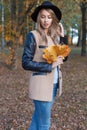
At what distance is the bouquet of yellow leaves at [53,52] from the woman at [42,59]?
5 cm

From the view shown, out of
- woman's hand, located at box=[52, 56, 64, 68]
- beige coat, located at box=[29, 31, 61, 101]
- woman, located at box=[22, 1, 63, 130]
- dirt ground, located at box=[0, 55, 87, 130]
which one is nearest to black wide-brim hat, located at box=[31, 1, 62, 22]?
woman, located at box=[22, 1, 63, 130]

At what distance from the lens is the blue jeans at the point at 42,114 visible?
13.0ft

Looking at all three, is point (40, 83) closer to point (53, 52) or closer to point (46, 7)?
point (53, 52)

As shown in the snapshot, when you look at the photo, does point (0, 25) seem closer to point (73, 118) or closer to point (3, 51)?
point (3, 51)

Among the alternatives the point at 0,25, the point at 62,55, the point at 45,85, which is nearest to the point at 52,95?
the point at 45,85

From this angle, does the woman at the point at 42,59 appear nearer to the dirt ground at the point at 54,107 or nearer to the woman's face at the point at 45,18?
the woman's face at the point at 45,18

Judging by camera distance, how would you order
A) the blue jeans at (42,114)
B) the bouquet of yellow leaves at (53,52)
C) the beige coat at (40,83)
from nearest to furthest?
the bouquet of yellow leaves at (53,52) → the beige coat at (40,83) → the blue jeans at (42,114)

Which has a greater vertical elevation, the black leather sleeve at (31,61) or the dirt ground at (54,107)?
the black leather sleeve at (31,61)

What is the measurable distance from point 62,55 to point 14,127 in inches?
101

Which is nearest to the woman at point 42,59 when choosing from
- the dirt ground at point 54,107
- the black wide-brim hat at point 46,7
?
the black wide-brim hat at point 46,7

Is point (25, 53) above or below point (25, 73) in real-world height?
above

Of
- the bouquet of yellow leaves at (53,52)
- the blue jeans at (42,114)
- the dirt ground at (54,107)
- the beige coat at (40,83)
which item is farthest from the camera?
the dirt ground at (54,107)

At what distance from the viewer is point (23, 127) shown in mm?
5953

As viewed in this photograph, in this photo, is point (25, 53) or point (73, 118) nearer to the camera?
point (25, 53)
